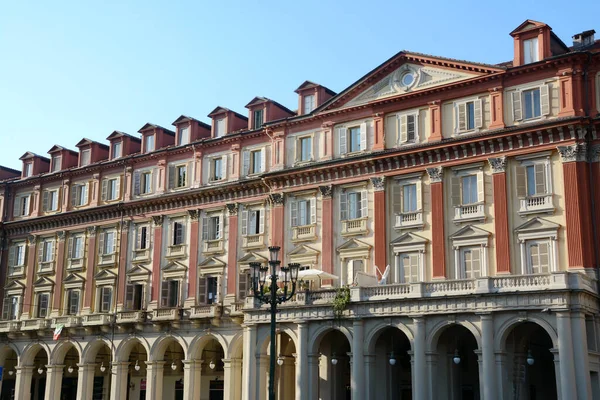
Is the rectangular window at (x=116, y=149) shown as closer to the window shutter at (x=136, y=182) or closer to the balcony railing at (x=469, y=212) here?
the window shutter at (x=136, y=182)

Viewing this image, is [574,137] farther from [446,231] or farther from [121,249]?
[121,249]

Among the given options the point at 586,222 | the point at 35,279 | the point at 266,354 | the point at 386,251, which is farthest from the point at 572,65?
the point at 35,279

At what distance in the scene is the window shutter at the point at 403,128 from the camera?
48.1 meters

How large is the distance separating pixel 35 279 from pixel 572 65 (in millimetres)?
43788

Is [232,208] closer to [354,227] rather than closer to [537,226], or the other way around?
[354,227]

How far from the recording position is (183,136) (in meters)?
60.2

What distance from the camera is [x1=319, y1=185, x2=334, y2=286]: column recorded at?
49375mm

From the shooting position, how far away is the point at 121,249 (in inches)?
2403

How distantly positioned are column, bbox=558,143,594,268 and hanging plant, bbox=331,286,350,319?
37.8 feet

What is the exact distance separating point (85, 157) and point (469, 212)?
34.0 meters

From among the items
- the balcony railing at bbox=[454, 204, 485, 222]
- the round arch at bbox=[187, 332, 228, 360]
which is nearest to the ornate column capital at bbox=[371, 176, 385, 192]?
the balcony railing at bbox=[454, 204, 485, 222]

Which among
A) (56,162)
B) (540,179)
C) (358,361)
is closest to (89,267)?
(56,162)

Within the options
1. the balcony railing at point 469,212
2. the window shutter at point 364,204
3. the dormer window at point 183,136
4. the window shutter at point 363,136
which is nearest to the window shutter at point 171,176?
the dormer window at point 183,136

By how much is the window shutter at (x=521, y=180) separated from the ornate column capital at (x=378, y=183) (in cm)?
794
